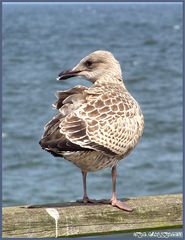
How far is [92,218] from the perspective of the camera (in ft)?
13.5

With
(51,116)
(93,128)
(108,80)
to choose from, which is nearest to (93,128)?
(93,128)

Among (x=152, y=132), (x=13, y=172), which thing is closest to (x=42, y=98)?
(x=152, y=132)

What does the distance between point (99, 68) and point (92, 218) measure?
152cm

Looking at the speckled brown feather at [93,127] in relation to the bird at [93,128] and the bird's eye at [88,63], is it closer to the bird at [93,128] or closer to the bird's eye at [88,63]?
the bird at [93,128]

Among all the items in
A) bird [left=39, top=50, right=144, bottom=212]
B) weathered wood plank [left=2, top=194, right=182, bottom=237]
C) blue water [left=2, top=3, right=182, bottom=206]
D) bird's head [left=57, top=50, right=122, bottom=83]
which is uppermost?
bird's head [left=57, top=50, right=122, bottom=83]

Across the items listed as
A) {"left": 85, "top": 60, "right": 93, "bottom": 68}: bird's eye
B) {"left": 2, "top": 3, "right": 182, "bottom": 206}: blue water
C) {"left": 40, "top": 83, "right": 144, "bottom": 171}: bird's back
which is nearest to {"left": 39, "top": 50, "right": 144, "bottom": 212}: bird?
{"left": 40, "top": 83, "right": 144, "bottom": 171}: bird's back

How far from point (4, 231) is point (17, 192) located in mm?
10807

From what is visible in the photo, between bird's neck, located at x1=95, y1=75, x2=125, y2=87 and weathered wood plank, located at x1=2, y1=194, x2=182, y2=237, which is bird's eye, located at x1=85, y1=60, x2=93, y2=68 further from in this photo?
weathered wood plank, located at x1=2, y1=194, x2=182, y2=237

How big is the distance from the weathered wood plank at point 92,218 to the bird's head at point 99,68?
1.26m

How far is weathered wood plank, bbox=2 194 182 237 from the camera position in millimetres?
3982

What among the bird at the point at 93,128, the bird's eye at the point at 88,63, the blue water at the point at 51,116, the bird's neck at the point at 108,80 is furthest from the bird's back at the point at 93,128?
the blue water at the point at 51,116

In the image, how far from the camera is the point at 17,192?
48.1ft

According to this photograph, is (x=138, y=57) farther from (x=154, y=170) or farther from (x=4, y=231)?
(x=4, y=231)

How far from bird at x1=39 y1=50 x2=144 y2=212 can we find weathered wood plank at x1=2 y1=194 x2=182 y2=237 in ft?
0.93
